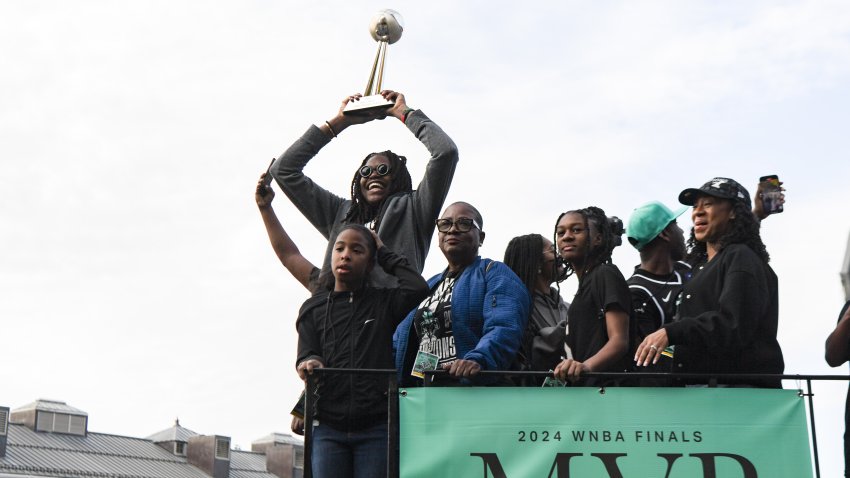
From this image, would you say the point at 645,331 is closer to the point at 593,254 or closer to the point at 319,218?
the point at 593,254

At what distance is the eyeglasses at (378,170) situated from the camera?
300 inches

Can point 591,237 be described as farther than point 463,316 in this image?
Yes

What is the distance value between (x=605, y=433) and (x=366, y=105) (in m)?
2.85

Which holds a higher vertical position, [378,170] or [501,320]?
[378,170]

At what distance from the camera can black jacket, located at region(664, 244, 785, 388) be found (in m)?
5.98

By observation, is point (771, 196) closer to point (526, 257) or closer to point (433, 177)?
point (526, 257)

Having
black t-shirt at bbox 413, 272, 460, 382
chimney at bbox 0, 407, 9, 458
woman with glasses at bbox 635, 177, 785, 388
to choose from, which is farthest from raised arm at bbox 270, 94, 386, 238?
chimney at bbox 0, 407, 9, 458

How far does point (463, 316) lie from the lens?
6793mm

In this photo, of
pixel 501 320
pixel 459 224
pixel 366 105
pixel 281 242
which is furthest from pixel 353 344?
pixel 366 105

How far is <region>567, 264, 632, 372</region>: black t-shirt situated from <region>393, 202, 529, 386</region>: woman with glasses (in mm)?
313

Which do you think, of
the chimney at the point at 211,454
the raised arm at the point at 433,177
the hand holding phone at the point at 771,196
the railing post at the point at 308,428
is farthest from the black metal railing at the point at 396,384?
the chimney at the point at 211,454

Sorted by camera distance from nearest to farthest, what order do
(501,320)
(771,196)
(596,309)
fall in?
(596,309)
(501,320)
(771,196)

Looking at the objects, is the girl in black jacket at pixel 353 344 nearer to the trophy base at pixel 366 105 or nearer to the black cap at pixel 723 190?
the trophy base at pixel 366 105

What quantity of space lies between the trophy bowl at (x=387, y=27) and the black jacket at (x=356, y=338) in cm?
213
